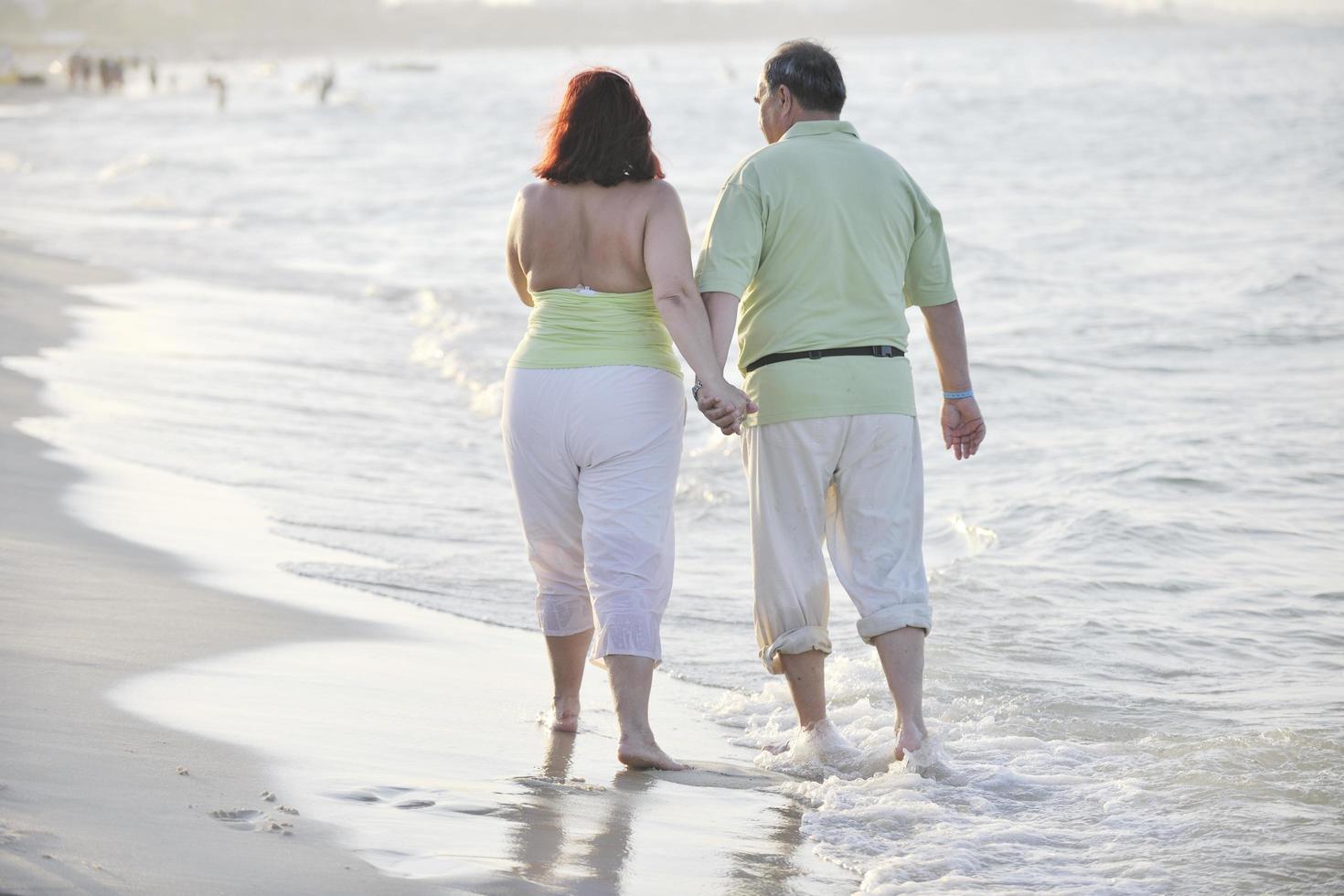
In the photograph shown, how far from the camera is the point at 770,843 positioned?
3086 mm

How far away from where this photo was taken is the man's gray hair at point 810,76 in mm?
3652

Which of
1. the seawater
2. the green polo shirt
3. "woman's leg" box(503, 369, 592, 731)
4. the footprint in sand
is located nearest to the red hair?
the seawater

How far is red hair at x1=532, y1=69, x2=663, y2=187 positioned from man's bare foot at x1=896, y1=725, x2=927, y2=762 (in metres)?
1.49

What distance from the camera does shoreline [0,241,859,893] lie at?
2.59m

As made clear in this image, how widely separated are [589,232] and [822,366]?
2.13 feet

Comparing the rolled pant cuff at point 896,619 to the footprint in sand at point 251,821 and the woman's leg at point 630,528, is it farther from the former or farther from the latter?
the footprint in sand at point 251,821

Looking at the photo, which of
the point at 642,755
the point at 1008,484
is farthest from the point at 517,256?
the point at 1008,484

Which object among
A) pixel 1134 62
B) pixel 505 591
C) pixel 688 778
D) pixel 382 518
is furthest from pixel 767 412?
pixel 1134 62

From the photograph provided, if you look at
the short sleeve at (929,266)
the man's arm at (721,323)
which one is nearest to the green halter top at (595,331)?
the man's arm at (721,323)

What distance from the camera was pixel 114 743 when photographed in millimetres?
3062

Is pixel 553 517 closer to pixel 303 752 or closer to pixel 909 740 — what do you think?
pixel 303 752

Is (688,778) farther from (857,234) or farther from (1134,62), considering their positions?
(1134,62)

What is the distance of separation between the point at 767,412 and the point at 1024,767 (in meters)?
1.10

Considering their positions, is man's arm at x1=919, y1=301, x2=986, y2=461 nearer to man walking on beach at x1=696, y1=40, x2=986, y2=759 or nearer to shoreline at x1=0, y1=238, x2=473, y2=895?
man walking on beach at x1=696, y1=40, x2=986, y2=759
